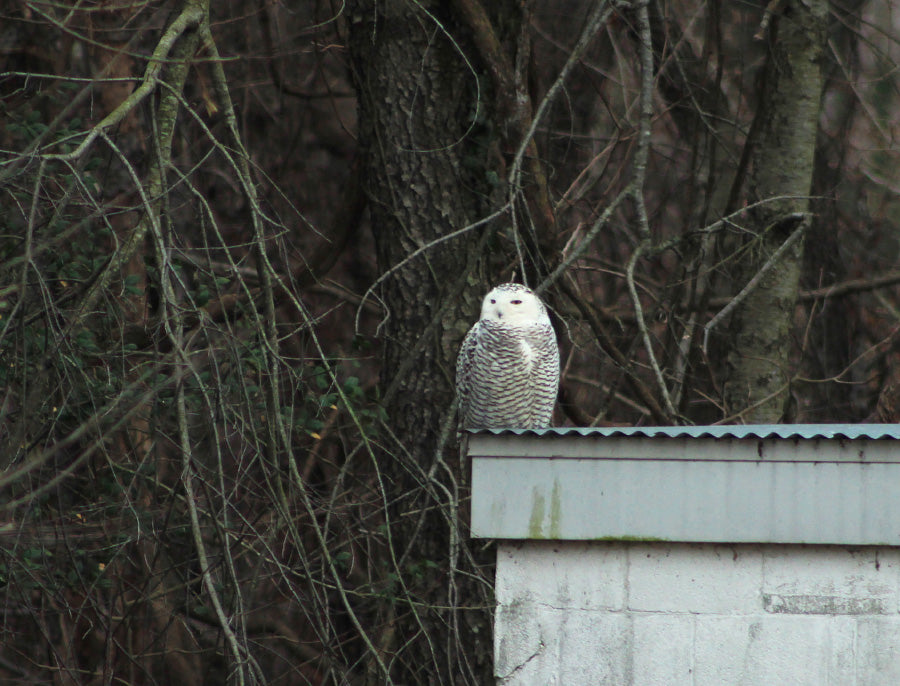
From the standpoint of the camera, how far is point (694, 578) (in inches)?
111

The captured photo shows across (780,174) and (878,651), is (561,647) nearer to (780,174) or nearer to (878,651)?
(878,651)

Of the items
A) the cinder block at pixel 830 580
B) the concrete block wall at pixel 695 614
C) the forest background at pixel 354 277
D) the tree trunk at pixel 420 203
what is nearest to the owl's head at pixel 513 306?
the forest background at pixel 354 277

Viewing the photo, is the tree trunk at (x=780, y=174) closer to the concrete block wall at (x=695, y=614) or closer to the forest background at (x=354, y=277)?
the forest background at (x=354, y=277)

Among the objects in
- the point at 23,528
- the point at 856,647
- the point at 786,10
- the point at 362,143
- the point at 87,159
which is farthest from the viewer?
the point at 786,10

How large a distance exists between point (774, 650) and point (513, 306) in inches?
70.0

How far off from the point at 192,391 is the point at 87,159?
1.22 metres

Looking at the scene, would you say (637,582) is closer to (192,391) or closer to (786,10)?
(192,391)

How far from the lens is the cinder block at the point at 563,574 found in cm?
288

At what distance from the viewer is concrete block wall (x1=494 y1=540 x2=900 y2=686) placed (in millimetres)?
2746

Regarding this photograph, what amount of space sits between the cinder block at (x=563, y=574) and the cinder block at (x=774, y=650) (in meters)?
0.23

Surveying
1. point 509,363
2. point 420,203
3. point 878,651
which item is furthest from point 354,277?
point 878,651

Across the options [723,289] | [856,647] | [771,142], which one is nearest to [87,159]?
[856,647]

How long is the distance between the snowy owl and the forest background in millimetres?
175

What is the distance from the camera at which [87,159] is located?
14.8ft
